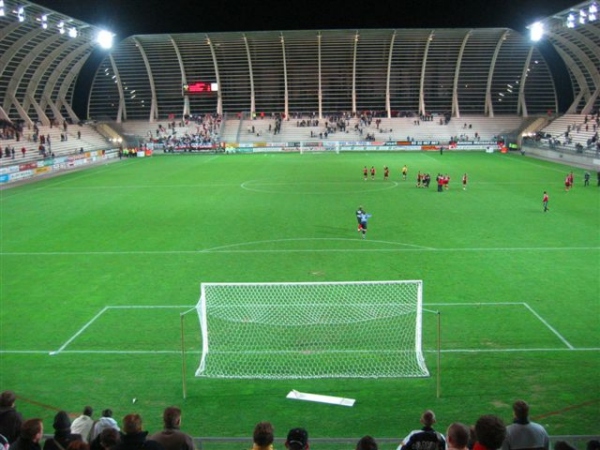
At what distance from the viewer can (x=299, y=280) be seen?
19.2 m

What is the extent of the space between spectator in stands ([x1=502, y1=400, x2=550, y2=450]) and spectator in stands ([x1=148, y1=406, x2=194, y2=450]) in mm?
3512

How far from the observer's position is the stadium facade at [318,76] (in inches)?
3127

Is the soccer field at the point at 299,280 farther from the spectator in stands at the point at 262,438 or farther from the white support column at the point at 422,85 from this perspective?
the white support column at the point at 422,85

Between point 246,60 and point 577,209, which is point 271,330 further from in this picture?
point 246,60

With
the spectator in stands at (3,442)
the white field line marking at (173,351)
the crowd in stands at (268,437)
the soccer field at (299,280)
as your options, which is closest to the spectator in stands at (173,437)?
the crowd in stands at (268,437)

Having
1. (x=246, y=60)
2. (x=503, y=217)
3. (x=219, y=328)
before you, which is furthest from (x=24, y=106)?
(x=219, y=328)

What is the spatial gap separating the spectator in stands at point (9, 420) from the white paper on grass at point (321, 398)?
16.9 feet

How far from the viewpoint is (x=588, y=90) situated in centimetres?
7712

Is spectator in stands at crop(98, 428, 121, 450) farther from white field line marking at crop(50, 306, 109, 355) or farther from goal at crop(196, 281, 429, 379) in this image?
white field line marking at crop(50, 306, 109, 355)

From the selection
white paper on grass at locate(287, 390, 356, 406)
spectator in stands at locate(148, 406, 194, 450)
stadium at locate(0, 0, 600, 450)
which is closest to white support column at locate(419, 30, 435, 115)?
stadium at locate(0, 0, 600, 450)

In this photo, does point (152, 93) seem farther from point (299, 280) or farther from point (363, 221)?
point (299, 280)

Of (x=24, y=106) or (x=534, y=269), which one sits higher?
(x=24, y=106)

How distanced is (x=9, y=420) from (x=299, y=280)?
1232 centimetres

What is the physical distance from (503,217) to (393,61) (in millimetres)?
61316
